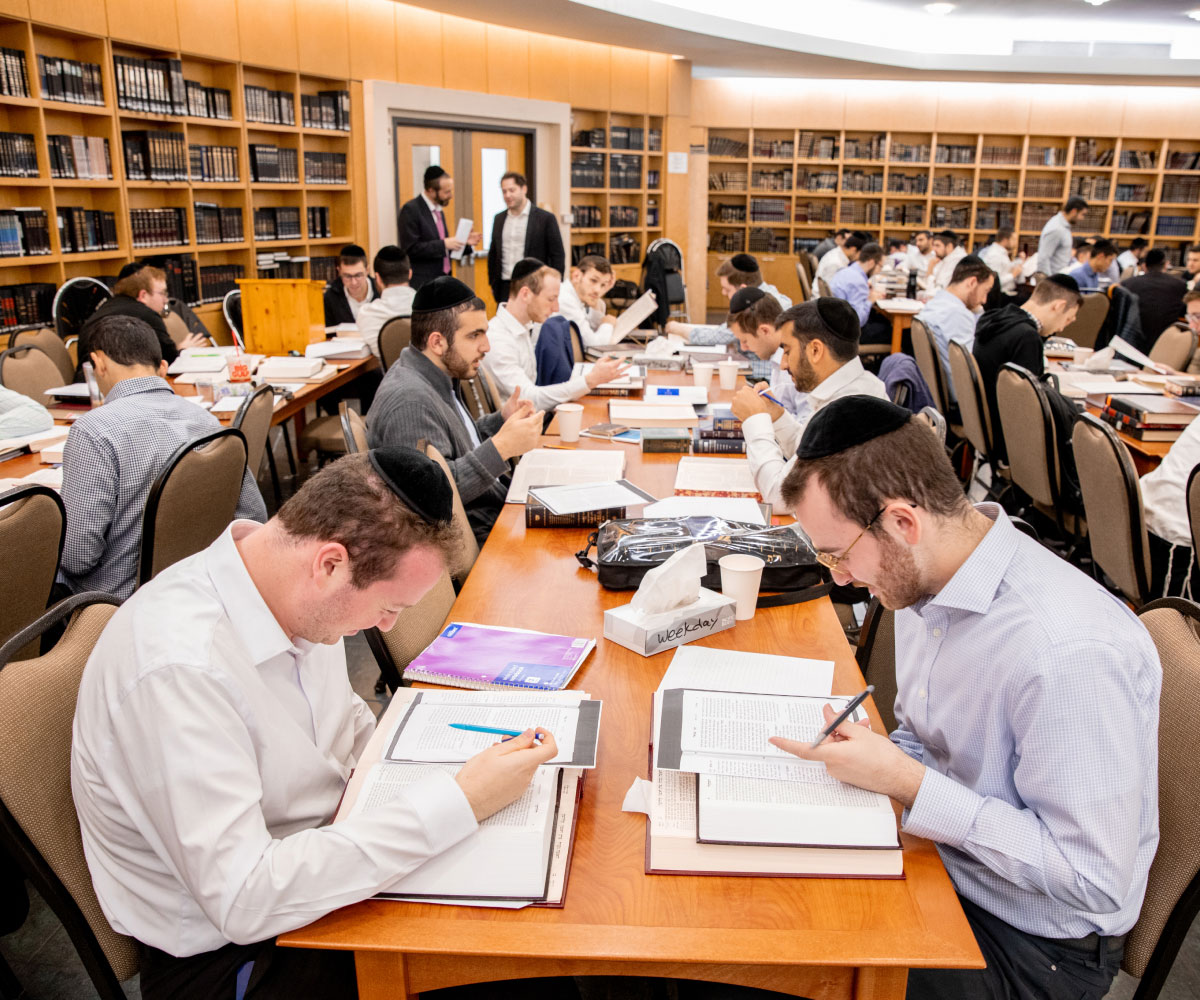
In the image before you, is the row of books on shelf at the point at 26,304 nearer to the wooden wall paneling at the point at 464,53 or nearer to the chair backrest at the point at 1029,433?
the wooden wall paneling at the point at 464,53

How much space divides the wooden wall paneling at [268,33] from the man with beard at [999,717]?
709cm

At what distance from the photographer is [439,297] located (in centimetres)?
313

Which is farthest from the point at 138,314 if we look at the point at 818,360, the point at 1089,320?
the point at 1089,320

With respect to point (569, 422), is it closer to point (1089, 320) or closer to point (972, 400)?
point (972, 400)

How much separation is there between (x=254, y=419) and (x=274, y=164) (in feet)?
16.1

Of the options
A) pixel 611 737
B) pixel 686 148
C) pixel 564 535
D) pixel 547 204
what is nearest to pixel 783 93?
pixel 686 148

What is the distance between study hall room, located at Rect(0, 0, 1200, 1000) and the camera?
1.15 metres

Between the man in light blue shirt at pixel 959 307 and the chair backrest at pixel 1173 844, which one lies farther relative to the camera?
the man in light blue shirt at pixel 959 307

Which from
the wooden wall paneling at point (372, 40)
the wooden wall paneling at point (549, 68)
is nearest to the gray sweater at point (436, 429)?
the wooden wall paneling at point (372, 40)

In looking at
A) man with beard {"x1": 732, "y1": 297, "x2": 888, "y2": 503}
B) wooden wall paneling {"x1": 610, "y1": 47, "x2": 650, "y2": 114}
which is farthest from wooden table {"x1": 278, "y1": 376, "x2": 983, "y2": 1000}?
wooden wall paneling {"x1": 610, "y1": 47, "x2": 650, "y2": 114}

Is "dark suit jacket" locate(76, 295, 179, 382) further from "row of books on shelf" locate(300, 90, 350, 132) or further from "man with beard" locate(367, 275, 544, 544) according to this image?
"row of books on shelf" locate(300, 90, 350, 132)

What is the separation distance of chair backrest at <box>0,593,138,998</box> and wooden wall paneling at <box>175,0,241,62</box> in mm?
6517

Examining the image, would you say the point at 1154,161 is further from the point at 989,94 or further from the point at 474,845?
the point at 474,845

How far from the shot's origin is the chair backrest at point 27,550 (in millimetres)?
2062
